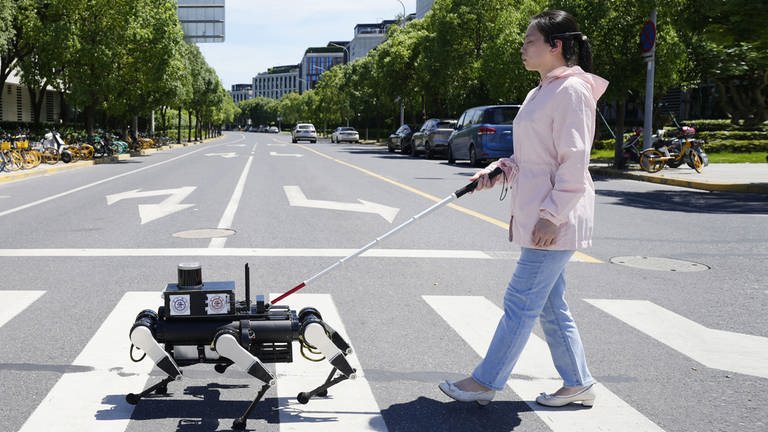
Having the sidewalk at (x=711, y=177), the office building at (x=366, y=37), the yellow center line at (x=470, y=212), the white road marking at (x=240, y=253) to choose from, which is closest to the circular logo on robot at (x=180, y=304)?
the white road marking at (x=240, y=253)

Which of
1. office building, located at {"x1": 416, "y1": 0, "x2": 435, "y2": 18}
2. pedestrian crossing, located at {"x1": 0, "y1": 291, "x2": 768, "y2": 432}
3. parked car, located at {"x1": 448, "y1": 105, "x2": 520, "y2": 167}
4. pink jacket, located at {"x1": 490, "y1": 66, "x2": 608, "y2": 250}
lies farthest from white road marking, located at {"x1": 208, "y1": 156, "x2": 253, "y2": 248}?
office building, located at {"x1": 416, "y1": 0, "x2": 435, "y2": 18}

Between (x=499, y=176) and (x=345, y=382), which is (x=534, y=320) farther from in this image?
(x=345, y=382)

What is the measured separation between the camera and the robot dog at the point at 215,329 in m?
3.73

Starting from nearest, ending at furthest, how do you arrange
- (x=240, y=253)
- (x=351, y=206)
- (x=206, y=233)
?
(x=240, y=253) < (x=206, y=233) < (x=351, y=206)

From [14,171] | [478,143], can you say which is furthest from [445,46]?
[14,171]

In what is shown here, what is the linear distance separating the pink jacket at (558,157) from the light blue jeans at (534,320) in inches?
4.7

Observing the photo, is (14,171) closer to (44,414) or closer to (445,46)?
(44,414)

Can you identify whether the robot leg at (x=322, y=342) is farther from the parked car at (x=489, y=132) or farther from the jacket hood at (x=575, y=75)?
the parked car at (x=489, y=132)

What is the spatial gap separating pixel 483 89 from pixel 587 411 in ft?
129

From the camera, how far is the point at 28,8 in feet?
103

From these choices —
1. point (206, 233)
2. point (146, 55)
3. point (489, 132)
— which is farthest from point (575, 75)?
point (146, 55)

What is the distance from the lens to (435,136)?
106 ft

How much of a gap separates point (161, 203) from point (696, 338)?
10.5 m

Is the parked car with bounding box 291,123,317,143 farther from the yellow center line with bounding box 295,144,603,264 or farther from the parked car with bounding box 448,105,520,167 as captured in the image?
the yellow center line with bounding box 295,144,603,264
